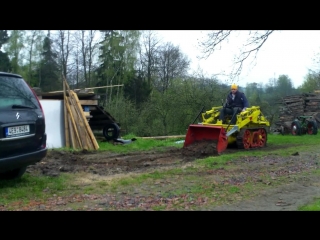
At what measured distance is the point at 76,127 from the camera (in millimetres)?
12602

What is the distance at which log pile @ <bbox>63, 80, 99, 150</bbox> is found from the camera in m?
12.5

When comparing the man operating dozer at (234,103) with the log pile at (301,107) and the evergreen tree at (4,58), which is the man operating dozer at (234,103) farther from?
the evergreen tree at (4,58)

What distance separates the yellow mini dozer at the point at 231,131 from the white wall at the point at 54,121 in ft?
13.2

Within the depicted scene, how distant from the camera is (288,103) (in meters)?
24.3

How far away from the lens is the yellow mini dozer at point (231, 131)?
11508mm

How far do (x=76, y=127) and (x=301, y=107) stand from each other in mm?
15468

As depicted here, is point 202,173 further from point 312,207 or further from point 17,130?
point 17,130

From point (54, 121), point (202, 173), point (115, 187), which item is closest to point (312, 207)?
point (202, 173)

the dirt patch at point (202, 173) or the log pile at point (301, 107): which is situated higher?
the log pile at point (301, 107)

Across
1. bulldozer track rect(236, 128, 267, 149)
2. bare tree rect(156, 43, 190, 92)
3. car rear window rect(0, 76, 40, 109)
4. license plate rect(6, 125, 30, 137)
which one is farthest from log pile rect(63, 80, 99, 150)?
bare tree rect(156, 43, 190, 92)

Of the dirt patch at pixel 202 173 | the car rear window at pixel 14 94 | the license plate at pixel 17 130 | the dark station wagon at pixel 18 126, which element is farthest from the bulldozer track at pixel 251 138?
the license plate at pixel 17 130

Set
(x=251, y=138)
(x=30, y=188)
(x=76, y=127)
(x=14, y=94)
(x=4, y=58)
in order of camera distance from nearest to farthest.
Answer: (x=14, y=94) → (x=30, y=188) → (x=76, y=127) → (x=251, y=138) → (x=4, y=58)

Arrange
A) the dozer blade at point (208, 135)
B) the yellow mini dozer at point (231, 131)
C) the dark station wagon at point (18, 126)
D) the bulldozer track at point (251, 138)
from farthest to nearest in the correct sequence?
1. the bulldozer track at point (251, 138)
2. the yellow mini dozer at point (231, 131)
3. the dozer blade at point (208, 135)
4. the dark station wagon at point (18, 126)
